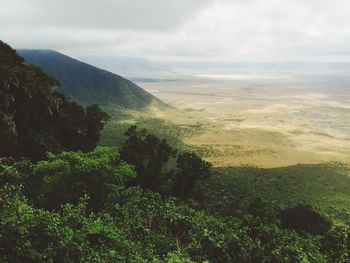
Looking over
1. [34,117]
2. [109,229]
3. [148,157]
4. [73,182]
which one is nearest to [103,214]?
[109,229]

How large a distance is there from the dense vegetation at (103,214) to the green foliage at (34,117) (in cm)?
13

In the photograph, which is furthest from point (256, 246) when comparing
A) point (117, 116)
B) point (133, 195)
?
point (117, 116)

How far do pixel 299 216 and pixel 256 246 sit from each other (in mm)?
29530

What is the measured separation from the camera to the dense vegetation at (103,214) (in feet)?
66.6

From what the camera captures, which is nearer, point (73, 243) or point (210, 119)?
point (73, 243)

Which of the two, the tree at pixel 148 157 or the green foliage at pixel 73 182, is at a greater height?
the green foliage at pixel 73 182

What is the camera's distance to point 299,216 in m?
51.8

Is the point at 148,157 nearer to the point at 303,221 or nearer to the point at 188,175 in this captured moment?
the point at 188,175

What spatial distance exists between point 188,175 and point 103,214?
31.0 m

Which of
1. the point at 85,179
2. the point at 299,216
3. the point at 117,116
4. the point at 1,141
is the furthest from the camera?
the point at 117,116

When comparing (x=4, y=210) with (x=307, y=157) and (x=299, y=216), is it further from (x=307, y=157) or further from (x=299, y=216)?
(x=307, y=157)

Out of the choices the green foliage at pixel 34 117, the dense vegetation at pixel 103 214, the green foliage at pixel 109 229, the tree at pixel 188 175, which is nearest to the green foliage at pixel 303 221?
the dense vegetation at pixel 103 214

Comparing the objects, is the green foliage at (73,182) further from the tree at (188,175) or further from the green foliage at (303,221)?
the green foliage at (303,221)

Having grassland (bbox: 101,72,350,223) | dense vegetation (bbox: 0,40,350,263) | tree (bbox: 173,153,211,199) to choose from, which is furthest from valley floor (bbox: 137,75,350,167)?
dense vegetation (bbox: 0,40,350,263)
